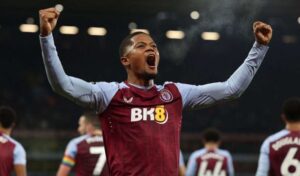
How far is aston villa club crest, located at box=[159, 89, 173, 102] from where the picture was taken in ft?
12.8

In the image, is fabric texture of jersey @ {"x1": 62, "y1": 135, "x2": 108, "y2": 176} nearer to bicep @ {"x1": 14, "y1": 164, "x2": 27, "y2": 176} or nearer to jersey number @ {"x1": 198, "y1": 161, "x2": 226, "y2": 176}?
bicep @ {"x1": 14, "y1": 164, "x2": 27, "y2": 176}

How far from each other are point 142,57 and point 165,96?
9.7 inches

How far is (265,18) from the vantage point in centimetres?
1340

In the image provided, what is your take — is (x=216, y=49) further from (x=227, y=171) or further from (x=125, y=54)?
(x=125, y=54)

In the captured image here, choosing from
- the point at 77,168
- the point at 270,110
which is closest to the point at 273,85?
Answer: the point at 270,110

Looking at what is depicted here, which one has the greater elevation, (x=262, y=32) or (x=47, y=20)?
(x=47, y=20)

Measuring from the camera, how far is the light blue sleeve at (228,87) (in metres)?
3.98

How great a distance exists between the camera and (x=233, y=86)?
398 centimetres

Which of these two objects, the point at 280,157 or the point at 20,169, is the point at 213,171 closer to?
the point at 20,169

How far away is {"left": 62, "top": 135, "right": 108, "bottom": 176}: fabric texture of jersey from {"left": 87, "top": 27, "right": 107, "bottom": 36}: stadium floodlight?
29.4ft

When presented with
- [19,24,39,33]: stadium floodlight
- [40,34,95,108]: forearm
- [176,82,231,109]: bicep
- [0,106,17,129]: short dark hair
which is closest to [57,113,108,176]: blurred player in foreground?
[0,106,17,129]: short dark hair

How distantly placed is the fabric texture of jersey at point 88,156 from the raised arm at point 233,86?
3.72m

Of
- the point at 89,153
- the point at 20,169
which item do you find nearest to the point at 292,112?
the point at 89,153

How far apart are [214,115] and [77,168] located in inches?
402
